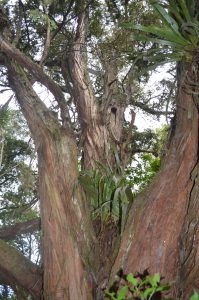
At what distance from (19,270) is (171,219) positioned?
1166 millimetres

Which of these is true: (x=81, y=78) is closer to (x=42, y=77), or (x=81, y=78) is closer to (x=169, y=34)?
(x=42, y=77)

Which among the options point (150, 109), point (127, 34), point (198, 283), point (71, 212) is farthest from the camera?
point (150, 109)

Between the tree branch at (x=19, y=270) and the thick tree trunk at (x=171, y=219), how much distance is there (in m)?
0.65

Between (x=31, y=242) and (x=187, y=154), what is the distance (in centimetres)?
268

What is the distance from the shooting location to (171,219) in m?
2.57

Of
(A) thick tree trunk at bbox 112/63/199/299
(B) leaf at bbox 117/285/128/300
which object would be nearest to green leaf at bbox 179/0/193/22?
(A) thick tree trunk at bbox 112/63/199/299

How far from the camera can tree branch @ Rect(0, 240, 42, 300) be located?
2.80 metres

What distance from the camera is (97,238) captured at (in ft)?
10.1

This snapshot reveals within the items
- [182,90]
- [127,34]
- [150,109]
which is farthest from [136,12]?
[182,90]

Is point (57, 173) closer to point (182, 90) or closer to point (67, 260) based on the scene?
point (67, 260)

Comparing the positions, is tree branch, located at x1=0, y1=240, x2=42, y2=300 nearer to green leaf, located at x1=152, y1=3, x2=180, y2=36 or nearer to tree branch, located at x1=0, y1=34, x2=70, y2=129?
tree branch, located at x1=0, y1=34, x2=70, y2=129

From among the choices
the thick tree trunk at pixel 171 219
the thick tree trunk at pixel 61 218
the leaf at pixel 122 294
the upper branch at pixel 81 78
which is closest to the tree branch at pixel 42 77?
the thick tree trunk at pixel 61 218

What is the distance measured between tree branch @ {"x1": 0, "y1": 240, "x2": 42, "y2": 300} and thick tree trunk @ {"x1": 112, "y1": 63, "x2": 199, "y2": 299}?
65 cm

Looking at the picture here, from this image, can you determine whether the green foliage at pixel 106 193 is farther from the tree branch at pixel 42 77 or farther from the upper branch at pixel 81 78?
the upper branch at pixel 81 78
